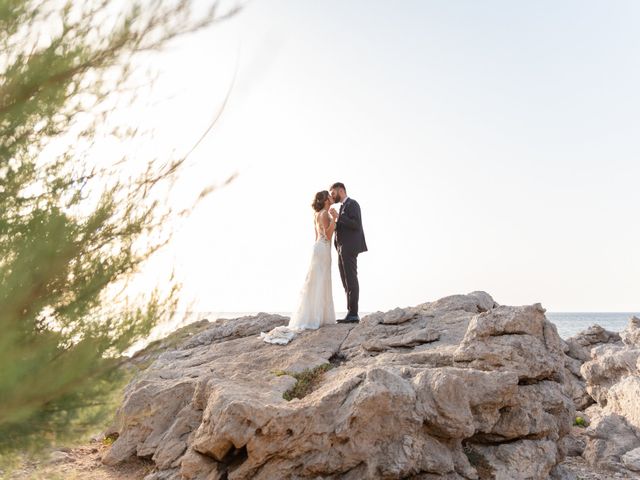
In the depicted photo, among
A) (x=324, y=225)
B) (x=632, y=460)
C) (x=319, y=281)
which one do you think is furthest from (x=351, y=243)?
(x=632, y=460)

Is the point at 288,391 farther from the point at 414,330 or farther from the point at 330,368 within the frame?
the point at 414,330

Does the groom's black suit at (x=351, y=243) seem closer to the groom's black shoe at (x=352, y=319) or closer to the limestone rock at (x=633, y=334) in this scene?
the groom's black shoe at (x=352, y=319)

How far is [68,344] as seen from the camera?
13.4 ft

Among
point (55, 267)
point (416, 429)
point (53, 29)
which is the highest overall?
point (53, 29)

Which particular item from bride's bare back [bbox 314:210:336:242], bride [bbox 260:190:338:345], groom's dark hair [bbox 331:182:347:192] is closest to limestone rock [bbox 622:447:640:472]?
bride [bbox 260:190:338:345]

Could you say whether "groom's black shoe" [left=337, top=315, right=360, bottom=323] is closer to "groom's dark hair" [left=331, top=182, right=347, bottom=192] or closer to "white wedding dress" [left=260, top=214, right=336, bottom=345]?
"white wedding dress" [left=260, top=214, right=336, bottom=345]

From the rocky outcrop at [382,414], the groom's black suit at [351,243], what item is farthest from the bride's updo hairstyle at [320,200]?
the rocky outcrop at [382,414]

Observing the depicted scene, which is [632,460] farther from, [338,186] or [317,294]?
[338,186]

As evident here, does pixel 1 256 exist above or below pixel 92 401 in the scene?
above

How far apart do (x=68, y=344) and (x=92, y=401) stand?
0.43 metres

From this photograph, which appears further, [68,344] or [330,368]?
[330,368]

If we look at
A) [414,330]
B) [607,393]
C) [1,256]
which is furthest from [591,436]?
[1,256]

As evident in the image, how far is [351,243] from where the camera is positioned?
494 inches

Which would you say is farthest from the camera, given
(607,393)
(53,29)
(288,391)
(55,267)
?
(607,393)
